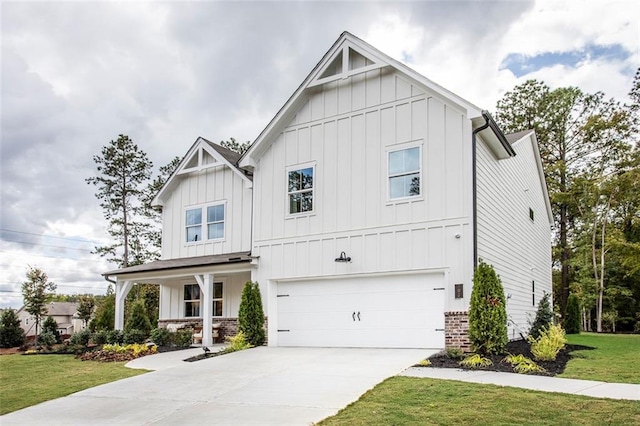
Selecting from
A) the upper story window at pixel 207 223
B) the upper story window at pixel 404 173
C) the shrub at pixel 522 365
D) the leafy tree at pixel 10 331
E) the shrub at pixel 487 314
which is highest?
the upper story window at pixel 404 173

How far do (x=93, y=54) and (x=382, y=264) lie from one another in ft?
35.3

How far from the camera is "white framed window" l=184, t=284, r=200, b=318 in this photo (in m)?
20.4

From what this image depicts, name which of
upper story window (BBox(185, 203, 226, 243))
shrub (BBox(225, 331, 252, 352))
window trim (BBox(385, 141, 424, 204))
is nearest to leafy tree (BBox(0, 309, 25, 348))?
upper story window (BBox(185, 203, 226, 243))

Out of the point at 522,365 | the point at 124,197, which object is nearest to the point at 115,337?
the point at 522,365

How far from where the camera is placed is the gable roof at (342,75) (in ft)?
45.5

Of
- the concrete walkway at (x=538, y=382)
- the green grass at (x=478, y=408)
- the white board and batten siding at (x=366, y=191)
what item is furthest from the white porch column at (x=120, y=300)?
the green grass at (x=478, y=408)

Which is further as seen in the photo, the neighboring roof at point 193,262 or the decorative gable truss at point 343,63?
the neighboring roof at point 193,262

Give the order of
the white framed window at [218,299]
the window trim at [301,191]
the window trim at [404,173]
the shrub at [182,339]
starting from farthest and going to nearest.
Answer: the white framed window at [218,299]
the shrub at [182,339]
the window trim at [301,191]
the window trim at [404,173]

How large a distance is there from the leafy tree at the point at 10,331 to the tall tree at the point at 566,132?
26570 millimetres

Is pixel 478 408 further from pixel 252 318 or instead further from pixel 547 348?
pixel 252 318

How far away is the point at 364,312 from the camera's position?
14734 millimetres

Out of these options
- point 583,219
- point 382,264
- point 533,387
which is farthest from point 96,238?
point 533,387

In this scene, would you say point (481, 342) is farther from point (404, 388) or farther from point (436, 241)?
point (404, 388)

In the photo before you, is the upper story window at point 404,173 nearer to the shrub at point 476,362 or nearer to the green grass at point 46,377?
the shrub at point 476,362
